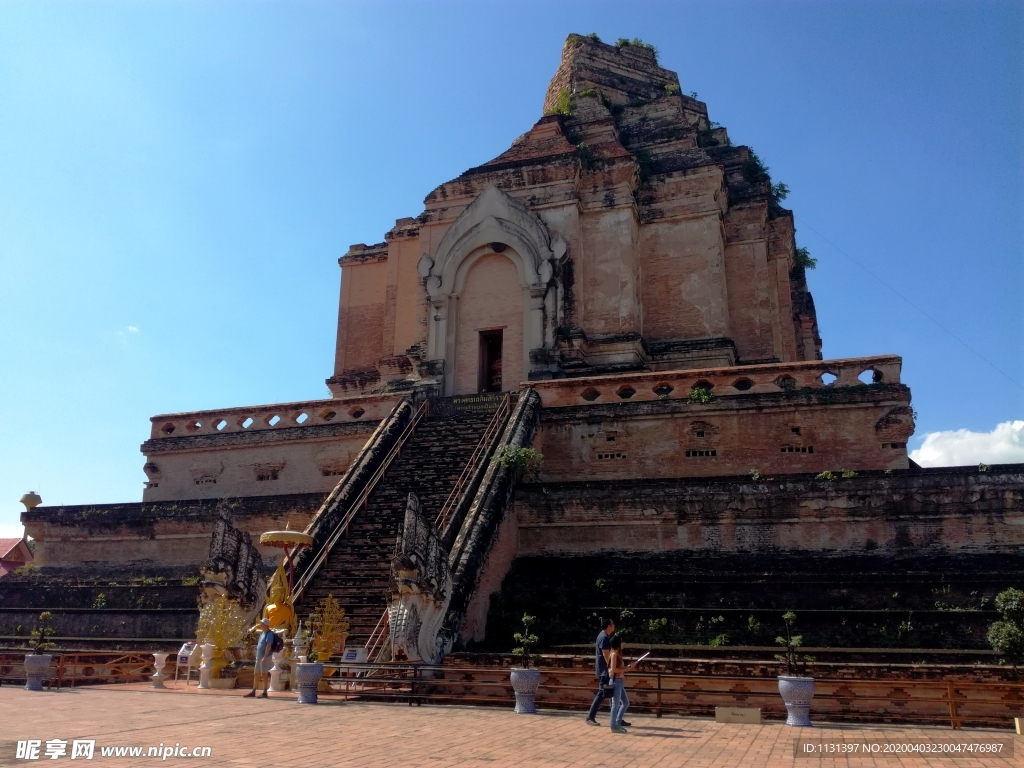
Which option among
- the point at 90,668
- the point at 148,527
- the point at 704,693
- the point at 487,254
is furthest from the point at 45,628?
the point at 487,254

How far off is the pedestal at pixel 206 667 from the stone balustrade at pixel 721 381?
27.2 ft

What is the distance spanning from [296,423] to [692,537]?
32.7ft

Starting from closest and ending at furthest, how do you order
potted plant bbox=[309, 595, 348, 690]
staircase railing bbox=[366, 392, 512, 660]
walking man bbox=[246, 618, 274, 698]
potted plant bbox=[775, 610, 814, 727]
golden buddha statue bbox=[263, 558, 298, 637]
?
potted plant bbox=[775, 610, 814, 727] → walking man bbox=[246, 618, 274, 698] → golden buddha statue bbox=[263, 558, 298, 637] → potted plant bbox=[309, 595, 348, 690] → staircase railing bbox=[366, 392, 512, 660]

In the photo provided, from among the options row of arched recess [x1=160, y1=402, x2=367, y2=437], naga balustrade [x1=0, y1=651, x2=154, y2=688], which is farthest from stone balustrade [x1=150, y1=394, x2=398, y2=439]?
naga balustrade [x1=0, y1=651, x2=154, y2=688]

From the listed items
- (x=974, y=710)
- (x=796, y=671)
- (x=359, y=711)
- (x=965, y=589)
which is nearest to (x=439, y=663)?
(x=359, y=711)

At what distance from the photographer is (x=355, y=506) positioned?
16.2m

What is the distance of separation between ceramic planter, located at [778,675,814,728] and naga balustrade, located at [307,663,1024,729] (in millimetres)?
567

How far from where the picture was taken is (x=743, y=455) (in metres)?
16.3

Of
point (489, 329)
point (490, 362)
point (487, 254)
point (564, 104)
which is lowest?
point (490, 362)

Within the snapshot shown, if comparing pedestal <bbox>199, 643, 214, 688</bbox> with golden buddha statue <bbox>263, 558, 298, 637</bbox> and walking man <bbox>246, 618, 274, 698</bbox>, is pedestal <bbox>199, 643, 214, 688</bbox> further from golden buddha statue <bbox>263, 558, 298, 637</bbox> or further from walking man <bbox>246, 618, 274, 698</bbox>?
walking man <bbox>246, 618, 274, 698</bbox>

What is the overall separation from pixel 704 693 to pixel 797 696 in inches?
46.2

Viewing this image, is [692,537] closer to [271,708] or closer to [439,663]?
[439,663]

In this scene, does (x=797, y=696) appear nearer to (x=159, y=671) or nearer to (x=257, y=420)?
(x=159, y=671)

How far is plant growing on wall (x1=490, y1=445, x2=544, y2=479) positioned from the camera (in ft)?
51.4
